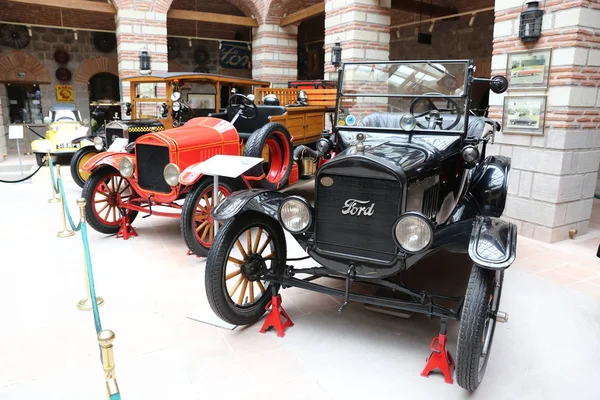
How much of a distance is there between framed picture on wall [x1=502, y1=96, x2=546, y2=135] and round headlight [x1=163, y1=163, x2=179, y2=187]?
11.1ft

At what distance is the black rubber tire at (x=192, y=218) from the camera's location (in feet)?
12.7

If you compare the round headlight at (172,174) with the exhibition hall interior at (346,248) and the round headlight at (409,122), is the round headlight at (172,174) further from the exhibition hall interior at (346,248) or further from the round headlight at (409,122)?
the round headlight at (409,122)

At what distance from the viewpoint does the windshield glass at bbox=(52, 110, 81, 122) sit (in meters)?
9.12

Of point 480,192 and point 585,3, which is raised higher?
point 585,3

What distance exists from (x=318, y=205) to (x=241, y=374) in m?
0.99

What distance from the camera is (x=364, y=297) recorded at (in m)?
2.46

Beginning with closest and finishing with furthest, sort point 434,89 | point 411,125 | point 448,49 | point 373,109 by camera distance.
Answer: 1. point 411,125
2. point 434,89
3. point 373,109
4. point 448,49

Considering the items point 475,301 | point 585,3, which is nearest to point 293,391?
point 475,301

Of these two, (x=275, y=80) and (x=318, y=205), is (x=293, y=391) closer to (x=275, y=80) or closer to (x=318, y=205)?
(x=318, y=205)

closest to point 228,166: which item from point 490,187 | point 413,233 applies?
point 413,233

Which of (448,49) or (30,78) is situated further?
(30,78)

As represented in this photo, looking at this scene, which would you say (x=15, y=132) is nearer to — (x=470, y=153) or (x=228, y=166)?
(x=228, y=166)

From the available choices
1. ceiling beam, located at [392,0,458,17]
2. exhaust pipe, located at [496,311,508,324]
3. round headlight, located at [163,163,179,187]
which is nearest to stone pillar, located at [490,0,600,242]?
exhaust pipe, located at [496,311,508,324]

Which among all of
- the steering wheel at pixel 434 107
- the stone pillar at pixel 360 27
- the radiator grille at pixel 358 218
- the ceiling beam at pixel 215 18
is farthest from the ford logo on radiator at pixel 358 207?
the ceiling beam at pixel 215 18
